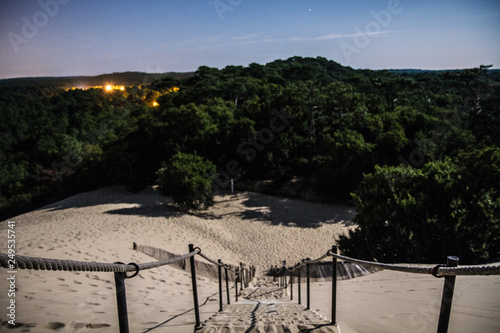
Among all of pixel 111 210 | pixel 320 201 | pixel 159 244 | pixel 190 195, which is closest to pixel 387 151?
pixel 320 201

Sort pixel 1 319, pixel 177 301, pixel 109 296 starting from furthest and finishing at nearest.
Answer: pixel 177 301
pixel 109 296
pixel 1 319

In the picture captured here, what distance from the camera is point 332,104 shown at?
2203cm

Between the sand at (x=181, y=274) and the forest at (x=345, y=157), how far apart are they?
3.09 metres

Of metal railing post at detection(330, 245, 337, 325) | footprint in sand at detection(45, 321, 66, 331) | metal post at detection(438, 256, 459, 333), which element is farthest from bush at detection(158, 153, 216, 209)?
metal post at detection(438, 256, 459, 333)

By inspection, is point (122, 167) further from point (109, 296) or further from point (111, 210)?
point (109, 296)

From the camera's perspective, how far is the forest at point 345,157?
878 cm

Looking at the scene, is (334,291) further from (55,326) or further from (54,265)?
(55,326)

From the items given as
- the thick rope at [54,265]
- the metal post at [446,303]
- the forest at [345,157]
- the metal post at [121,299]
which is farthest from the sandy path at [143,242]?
the forest at [345,157]

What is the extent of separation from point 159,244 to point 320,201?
11.9m

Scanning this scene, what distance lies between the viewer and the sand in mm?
2832

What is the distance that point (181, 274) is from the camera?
7.28 m

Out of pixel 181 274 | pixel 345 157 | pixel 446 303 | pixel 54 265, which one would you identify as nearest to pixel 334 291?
pixel 446 303

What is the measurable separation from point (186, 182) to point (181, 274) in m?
7.93

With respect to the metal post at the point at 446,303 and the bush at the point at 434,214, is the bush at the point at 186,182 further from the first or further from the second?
the metal post at the point at 446,303
